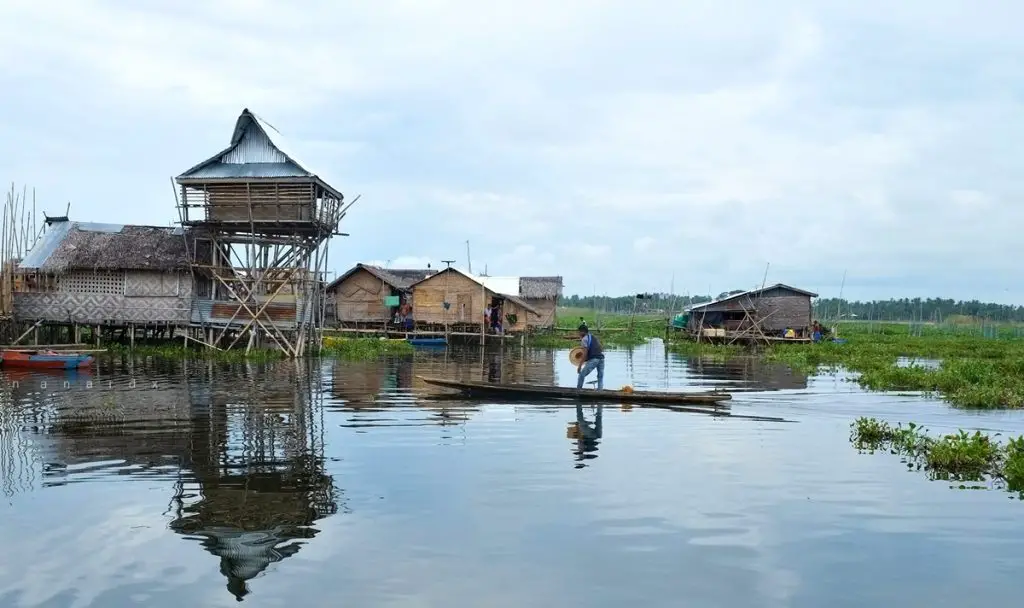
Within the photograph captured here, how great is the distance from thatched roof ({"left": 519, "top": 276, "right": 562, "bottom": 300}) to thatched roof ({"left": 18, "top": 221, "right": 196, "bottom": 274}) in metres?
21.1

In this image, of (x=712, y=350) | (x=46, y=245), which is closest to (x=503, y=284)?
(x=712, y=350)

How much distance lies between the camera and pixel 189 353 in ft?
92.0

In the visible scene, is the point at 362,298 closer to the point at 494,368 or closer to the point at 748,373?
the point at 494,368

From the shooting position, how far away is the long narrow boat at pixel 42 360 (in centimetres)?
2195

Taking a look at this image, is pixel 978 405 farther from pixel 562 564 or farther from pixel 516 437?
pixel 562 564

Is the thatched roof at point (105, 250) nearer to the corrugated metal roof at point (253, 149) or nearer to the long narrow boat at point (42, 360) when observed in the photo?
Answer: the corrugated metal roof at point (253, 149)

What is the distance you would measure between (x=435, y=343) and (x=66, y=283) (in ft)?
51.4

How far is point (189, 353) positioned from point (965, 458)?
23.8m

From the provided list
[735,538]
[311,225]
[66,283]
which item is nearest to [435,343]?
[311,225]

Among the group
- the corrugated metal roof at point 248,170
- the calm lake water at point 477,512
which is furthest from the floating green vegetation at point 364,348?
the calm lake water at point 477,512

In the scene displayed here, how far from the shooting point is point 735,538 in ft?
26.3

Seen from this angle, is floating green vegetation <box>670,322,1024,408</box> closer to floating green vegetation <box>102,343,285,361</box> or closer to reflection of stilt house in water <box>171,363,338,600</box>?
reflection of stilt house in water <box>171,363,338,600</box>

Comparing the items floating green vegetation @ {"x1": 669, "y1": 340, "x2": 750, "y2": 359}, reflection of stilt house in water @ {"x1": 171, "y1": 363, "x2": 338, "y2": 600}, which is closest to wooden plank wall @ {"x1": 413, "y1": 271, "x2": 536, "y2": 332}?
floating green vegetation @ {"x1": 669, "y1": 340, "x2": 750, "y2": 359}

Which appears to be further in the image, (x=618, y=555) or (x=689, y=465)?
(x=689, y=465)
